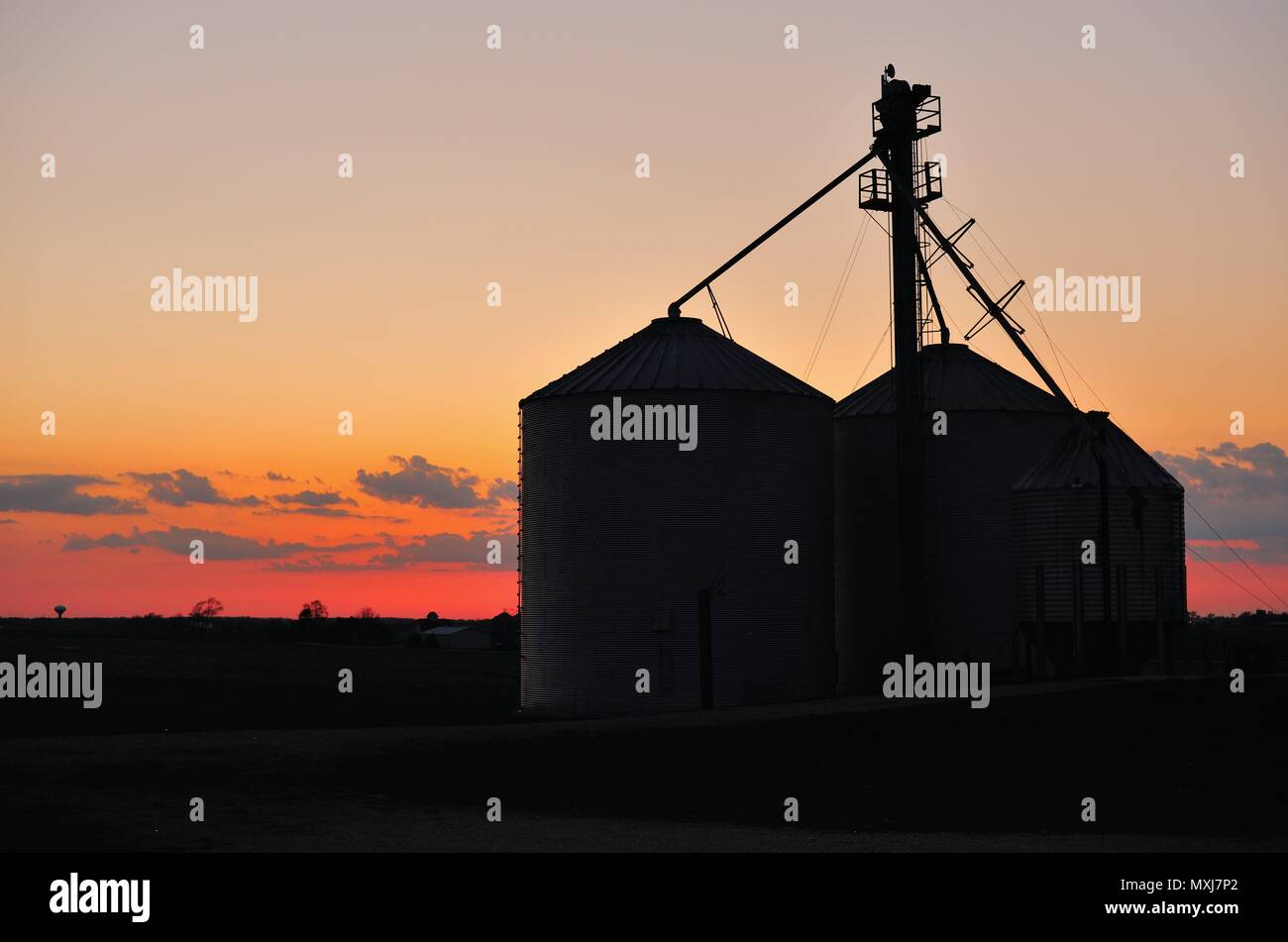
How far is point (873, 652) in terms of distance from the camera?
171 feet

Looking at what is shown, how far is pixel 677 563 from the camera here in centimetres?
4534

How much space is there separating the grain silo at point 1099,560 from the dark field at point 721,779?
→ 191 inches

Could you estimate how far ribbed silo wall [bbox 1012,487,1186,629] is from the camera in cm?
4309

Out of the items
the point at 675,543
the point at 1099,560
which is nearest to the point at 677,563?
the point at 675,543

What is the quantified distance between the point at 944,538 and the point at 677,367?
35.6 ft

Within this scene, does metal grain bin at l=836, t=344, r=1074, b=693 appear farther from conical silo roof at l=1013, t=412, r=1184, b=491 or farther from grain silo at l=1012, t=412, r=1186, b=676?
grain silo at l=1012, t=412, r=1186, b=676

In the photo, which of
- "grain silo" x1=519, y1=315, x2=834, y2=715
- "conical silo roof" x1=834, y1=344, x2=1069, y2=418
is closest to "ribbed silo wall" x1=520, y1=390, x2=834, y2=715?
"grain silo" x1=519, y1=315, x2=834, y2=715

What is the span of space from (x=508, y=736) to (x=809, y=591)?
53.5 ft

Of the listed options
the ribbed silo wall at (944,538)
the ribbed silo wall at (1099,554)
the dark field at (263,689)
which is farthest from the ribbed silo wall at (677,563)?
the ribbed silo wall at (1099,554)

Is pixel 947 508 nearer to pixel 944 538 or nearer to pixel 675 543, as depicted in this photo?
pixel 944 538

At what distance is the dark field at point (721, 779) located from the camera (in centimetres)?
2175

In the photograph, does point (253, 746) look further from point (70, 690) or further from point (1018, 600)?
point (70, 690)

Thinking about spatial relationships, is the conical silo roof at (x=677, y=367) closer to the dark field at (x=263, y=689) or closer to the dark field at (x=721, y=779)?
the dark field at (x=263, y=689)
